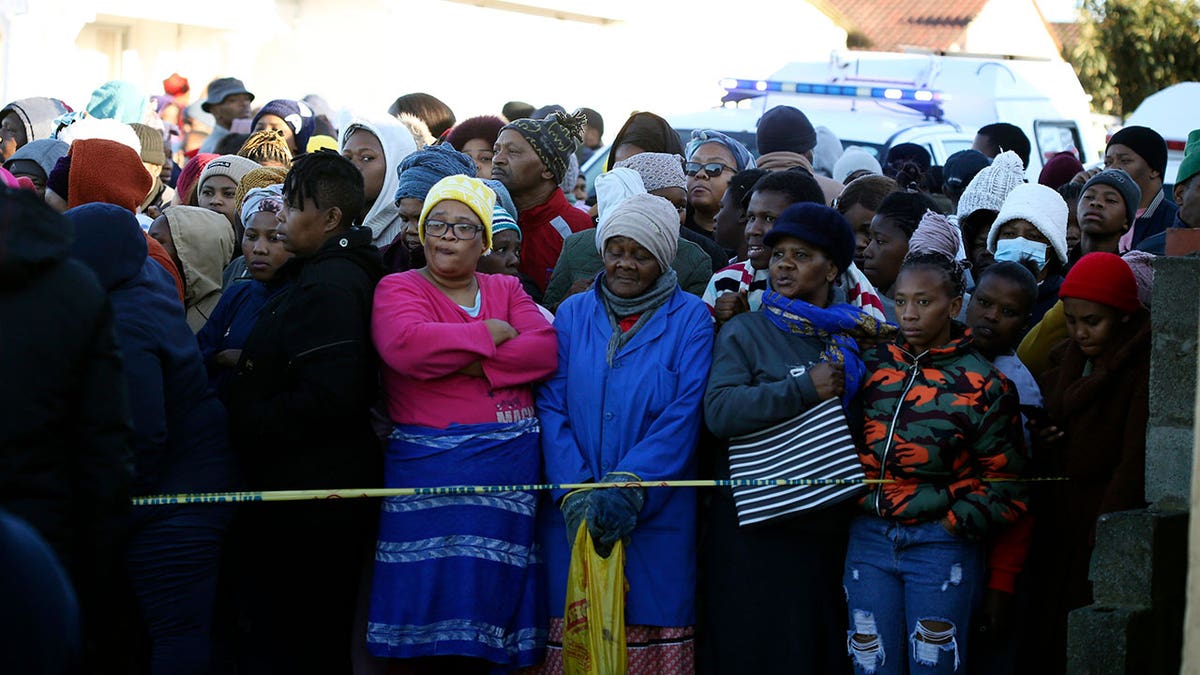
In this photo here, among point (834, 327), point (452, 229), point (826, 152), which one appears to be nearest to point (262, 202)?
point (452, 229)

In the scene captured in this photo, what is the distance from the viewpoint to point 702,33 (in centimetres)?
2589

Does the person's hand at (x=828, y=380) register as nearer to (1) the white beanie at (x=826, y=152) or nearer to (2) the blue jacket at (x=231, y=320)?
(2) the blue jacket at (x=231, y=320)

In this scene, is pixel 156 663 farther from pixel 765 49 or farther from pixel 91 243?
pixel 765 49

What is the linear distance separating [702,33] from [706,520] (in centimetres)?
2134

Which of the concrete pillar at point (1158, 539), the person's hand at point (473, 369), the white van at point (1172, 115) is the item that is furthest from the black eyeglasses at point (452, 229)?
the white van at point (1172, 115)

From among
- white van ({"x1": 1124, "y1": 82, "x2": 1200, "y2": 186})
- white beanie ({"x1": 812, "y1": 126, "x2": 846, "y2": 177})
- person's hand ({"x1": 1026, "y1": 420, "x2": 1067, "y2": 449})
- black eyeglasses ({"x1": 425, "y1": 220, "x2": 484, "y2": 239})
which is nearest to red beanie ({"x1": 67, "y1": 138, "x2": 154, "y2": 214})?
black eyeglasses ({"x1": 425, "y1": 220, "x2": 484, "y2": 239})

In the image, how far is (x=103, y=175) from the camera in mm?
5891

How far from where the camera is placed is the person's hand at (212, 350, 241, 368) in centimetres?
552

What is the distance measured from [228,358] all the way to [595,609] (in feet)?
5.53

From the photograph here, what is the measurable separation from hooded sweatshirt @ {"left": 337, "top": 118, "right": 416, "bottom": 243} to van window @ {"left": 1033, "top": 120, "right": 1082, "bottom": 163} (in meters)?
7.11

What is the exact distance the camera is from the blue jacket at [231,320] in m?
5.66

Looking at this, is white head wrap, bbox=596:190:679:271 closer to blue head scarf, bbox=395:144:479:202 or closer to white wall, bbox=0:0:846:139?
blue head scarf, bbox=395:144:479:202

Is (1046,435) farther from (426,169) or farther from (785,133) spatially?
(785,133)

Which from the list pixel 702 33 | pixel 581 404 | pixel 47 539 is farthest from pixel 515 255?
pixel 702 33
